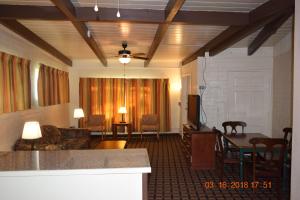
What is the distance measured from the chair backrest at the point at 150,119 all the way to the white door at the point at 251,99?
2.57 m

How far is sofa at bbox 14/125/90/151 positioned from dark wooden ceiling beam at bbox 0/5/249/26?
6.58 ft

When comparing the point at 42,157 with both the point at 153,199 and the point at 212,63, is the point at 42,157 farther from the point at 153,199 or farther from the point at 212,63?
the point at 212,63

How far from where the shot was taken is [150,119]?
7895mm

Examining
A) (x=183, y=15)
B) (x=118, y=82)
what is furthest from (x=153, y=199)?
(x=118, y=82)

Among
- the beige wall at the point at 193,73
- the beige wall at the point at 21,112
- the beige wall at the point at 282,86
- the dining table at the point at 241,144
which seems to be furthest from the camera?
the beige wall at the point at 193,73

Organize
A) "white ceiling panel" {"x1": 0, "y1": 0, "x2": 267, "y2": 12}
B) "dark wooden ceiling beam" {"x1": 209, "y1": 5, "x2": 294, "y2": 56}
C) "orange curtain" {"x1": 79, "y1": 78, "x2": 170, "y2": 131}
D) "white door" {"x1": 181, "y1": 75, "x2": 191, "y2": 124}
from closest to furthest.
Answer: "white ceiling panel" {"x1": 0, "y1": 0, "x2": 267, "y2": 12} < "dark wooden ceiling beam" {"x1": 209, "y1": 5, "x2": 294, "y2": 56} < "white door" {"x1": 181, "y1": 75, "x2": 191, "y2": 124} < "orange curtain" {"x1": 79, "y1": 78, "x2": 170, "y2": 131}

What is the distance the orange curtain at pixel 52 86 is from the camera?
535 cm

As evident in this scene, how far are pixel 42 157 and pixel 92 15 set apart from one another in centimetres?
217

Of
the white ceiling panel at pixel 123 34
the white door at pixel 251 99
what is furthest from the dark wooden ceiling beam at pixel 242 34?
the white ceiling panel at pixel 123 34

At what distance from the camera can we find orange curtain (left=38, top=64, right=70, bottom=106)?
17.6 feet

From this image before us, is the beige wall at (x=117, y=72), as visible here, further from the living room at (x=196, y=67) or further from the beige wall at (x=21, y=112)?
the beige wall at (x=21, y=112)

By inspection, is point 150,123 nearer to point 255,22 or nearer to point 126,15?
point 126,15

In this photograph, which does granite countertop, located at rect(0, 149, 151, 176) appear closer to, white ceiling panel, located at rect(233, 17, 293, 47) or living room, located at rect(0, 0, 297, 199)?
living room, located at rect(0, 0, 297, 199)

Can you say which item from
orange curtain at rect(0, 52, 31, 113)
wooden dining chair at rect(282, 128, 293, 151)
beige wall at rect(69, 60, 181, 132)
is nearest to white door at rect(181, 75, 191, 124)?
beige wall at rect(69, 60, 181, 132)
